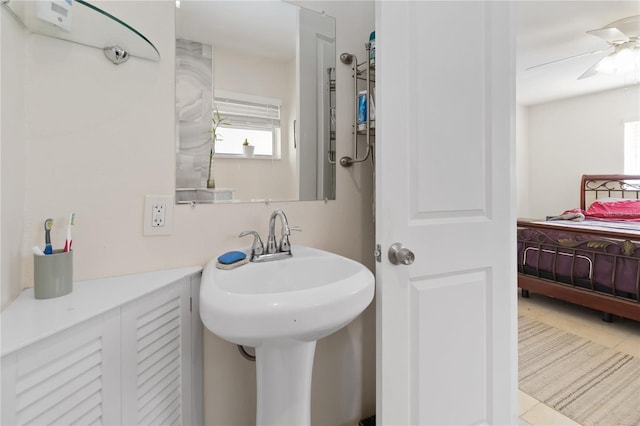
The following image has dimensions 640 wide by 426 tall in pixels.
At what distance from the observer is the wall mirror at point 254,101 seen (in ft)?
3.74

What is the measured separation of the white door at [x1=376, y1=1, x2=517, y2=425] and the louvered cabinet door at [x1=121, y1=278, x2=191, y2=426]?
652 mm

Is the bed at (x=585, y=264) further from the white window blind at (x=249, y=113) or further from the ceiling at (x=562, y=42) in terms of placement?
the white window blind at (x=249, y=113)

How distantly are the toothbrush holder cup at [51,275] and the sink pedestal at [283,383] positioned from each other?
0.56 m

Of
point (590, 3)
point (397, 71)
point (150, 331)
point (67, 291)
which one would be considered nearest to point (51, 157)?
point (67, 291)

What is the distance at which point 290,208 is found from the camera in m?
1.33

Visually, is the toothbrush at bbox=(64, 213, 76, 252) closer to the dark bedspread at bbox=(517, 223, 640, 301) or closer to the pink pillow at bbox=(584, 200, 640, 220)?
the dark bedspread at bbox=(517, 223, 640, 301)

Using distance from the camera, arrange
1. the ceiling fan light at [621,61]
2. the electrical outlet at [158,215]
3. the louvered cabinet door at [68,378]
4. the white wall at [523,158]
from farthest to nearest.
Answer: the white wall at [523,158] < the ceiling fan light at [621,61] < the electrical outlet at [158,215] < the louvered cabinet door at [68,378]

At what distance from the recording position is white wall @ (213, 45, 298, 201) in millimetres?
1208

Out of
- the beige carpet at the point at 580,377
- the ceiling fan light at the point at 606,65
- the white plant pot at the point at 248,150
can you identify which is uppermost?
the ceiling fan light at the point at 606,65

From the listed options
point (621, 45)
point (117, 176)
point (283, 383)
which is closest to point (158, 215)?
point (117, 176)

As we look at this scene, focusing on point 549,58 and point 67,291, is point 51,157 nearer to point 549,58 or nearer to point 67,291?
point 67,291

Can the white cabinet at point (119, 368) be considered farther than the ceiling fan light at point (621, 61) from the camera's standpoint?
No

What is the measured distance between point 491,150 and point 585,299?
7.68 ft

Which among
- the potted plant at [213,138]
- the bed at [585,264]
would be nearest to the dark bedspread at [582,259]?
the bed at [585,264]
